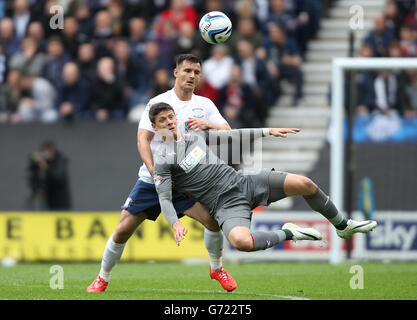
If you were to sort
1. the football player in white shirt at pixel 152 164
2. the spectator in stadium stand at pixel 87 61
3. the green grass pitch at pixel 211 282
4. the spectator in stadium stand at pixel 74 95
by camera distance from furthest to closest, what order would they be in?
1. the spectator in stadium stand at pixel 87 61
2. the spectator in stadium stand at pixel 74 95
3. the football player in white shirt at pixel 152 164
4. the green grass pitch at pixel 211 282

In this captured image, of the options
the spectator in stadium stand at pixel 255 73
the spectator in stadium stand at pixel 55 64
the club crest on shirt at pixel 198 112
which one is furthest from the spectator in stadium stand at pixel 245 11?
the club crest on shirt at pixel 198 112

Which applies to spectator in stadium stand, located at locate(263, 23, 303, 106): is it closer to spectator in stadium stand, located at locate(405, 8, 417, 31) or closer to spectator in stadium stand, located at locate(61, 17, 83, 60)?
spectator in stadium stand, located at locate(405, 8, 417, 31)

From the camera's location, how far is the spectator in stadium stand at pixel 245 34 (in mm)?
17797

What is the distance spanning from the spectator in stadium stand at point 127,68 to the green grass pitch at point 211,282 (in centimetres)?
393

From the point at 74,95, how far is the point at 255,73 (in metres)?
3.49

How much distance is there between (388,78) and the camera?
16.5 m

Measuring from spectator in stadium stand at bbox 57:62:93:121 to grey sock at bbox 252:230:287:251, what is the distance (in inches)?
344

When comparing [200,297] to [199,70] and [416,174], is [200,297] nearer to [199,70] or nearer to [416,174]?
[199,70]

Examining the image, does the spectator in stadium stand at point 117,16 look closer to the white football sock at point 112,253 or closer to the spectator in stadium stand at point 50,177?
the spectator in stadium stand at point 50,177

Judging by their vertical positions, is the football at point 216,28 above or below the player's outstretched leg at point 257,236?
above

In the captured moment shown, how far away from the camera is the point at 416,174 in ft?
52.3

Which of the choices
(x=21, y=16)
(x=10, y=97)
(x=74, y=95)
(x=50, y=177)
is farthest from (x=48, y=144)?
(x=21, y=16)

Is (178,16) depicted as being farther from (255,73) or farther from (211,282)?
(211,282)

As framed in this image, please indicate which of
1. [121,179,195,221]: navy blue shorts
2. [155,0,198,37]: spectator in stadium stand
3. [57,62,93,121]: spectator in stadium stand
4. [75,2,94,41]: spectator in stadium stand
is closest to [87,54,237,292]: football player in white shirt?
[121,179,195,221]: navy blue shorts
